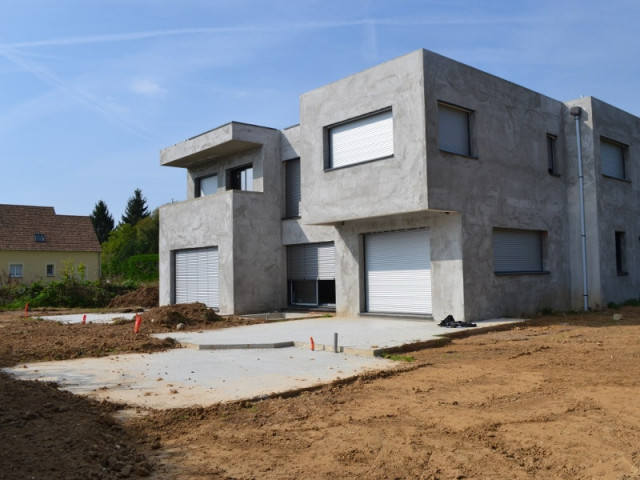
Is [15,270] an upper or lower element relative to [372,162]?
lower

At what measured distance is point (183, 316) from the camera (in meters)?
15.2

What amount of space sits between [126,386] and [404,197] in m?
8.24

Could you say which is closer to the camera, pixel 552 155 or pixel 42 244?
pixel 552 155

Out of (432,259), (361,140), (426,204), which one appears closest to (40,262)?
(361,140)

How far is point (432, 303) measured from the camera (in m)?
14.2

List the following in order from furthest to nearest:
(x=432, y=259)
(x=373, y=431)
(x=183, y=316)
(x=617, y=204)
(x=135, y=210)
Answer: (x=135, y=210) < (x=617, y=204) < (x=183, y=316) < (x=432, y=259) < (x=373, y=431)

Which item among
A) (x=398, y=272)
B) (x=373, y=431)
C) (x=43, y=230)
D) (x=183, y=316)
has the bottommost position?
(x=373, y=431)

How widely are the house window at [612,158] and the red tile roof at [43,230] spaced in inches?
1500

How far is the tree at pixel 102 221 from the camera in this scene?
256ft

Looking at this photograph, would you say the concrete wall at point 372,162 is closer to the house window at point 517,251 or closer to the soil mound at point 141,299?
the house window at point 517,251

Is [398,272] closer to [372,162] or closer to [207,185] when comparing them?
[372,162]

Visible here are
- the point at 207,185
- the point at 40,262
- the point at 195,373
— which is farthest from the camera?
the point at 40,262

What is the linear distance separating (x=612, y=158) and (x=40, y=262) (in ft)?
129

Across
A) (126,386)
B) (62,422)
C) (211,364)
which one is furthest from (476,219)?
(62,422)
